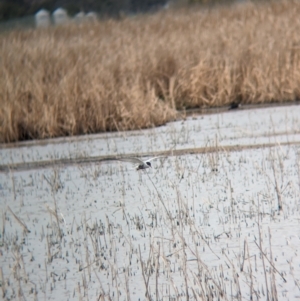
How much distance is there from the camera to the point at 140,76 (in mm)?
8281

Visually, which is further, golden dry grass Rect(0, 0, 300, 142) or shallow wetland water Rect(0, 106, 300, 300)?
golden dry grass Rect(0, 0, 300, 142)

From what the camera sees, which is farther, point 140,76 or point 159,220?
point 140,76

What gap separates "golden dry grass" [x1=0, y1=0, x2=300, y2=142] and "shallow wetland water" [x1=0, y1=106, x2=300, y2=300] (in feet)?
2.91

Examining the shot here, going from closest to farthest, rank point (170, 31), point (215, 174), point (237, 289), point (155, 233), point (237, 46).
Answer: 1. point (237, 289)
2. point (155, 233)
3. point (215, 174)
4. point (237, 46)
5. point (170, 31)

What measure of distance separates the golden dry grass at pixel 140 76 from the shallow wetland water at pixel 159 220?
89 cm

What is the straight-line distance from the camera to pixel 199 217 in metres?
3.87

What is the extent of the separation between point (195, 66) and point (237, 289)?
5497 mm

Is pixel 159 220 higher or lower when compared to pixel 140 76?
lower

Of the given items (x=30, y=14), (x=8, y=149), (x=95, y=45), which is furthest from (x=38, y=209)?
(x=30, y=14)

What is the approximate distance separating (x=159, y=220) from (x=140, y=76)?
181 inches

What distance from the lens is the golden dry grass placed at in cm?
723

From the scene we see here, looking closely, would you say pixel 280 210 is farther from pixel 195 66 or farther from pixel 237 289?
pixel 195 66

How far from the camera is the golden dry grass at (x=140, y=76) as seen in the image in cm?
723

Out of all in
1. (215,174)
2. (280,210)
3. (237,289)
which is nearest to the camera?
(237,289)
